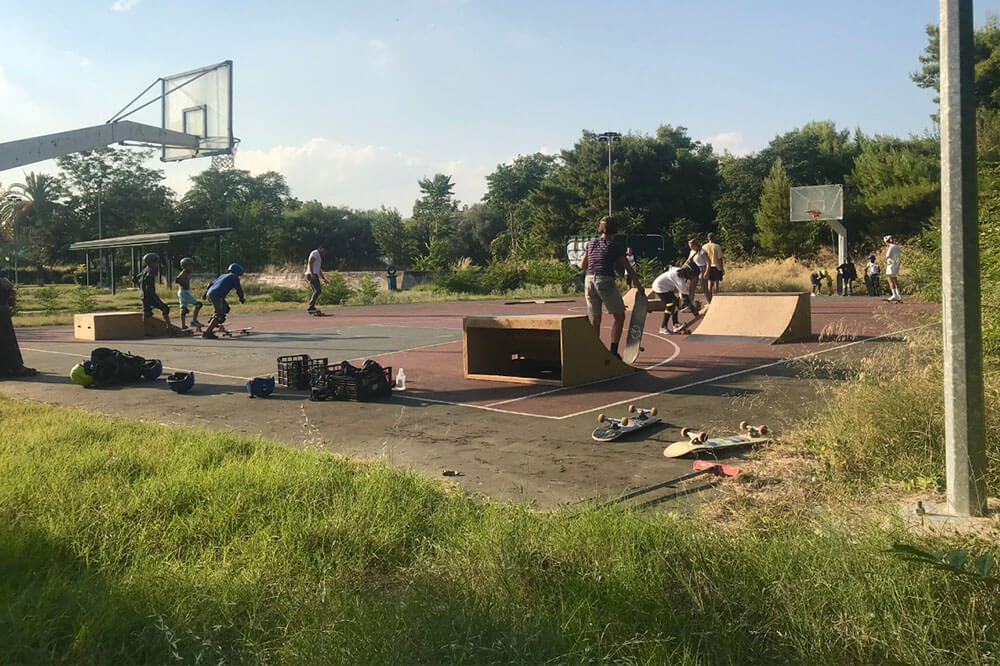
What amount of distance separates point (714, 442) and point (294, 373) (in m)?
6.09

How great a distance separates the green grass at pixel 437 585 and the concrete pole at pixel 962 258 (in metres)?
0.71

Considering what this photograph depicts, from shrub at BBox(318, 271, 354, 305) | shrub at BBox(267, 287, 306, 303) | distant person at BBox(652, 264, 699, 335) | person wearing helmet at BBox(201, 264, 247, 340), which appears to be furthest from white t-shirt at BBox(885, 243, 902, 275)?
shrub at BBox(267, 287, 306, 303)

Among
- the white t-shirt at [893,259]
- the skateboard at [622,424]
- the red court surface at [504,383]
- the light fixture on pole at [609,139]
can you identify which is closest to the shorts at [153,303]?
the red court surface at [504,383]

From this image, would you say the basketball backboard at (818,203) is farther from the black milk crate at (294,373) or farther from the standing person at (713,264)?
the black milk crate at (294,373)

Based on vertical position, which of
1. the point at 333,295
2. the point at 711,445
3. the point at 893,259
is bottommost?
the point at 711,445

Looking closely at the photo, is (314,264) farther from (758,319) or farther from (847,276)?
(847,276)

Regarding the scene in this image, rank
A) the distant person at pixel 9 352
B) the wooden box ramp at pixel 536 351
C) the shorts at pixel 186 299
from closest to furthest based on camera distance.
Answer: the wooden box ramp at pixel 536 351 < the distant person at pixel 9 352 < the shorts at pixel 186 299

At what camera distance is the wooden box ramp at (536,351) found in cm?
1026

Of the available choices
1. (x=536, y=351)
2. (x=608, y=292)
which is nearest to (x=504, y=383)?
(x=536, y=351)

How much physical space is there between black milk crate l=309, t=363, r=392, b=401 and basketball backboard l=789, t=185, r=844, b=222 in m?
33.2

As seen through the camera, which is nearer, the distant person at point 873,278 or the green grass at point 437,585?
the green grass at point 437,585

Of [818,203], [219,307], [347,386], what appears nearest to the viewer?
[347,386]

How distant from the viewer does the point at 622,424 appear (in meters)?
7.46

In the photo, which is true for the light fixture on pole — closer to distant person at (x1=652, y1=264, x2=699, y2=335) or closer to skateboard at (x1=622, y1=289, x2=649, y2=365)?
distant person at (x1=652, y1=264, x2=699, y2=335)
